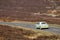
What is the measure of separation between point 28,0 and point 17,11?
31.1 metres

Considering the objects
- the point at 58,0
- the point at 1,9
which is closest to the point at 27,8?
the point at 1,9

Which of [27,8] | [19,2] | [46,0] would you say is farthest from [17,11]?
[46,0]

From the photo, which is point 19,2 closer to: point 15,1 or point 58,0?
Answer: point 15,1

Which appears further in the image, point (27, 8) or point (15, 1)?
point (15, 1)

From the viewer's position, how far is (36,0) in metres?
164

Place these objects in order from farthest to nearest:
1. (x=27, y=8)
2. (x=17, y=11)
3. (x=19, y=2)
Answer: (x=19, y=2) < (x=27, y=8) < (x=17, y=11)

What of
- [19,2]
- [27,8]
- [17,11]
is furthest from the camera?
[19,2]

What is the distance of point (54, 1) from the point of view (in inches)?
6314

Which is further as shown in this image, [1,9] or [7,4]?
[7,4]

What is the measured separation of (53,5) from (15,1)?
27670 millimetres

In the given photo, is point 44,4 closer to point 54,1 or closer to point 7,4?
point 54,1

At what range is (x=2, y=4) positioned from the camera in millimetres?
150000

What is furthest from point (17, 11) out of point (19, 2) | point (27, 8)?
point (19, 2)

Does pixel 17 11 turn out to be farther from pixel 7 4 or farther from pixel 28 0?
pixel 28 0
